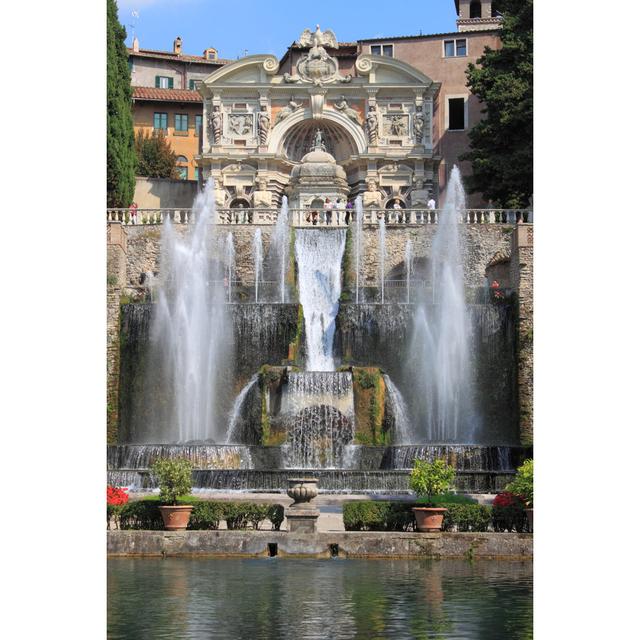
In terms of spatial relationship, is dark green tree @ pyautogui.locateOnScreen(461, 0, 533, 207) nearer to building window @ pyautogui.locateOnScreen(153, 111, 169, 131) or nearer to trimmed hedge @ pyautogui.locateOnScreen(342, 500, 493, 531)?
building window @ pyautogui.locateOnScreen(153, 111, 169, 131)

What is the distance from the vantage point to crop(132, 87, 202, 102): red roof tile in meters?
60.3

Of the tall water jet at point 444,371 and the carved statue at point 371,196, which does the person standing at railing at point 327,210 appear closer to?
the carved statue at point 371,196

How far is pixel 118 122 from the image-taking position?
4456 centimetres

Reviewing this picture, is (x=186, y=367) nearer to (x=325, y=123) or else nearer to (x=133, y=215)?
(x=133, y=215)

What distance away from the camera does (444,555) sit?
55.2ft

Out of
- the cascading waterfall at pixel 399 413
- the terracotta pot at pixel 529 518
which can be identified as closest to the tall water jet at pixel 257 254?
the cascading waterfall at pixel 399 413

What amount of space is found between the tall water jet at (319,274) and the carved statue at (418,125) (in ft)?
41.2

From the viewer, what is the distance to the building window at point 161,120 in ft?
200

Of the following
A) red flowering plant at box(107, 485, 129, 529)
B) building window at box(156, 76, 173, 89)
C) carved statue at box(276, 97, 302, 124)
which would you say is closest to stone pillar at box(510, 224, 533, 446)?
red flowering plant at box(107, 485, 129, 529)

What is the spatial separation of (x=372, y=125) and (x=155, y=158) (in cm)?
1157

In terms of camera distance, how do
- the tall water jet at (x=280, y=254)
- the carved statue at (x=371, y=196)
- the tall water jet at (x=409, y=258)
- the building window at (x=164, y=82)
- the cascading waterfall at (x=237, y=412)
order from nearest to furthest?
the cascading waterfall at (x=237, y=412)
the tall water jet at (x=280, y=254)
the tall water jet at (x=409, y=258)
the carved statue at (x=371, y=196)
the building window at (x=164, y=82)

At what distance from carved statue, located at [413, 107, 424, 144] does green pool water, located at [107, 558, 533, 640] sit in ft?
119
